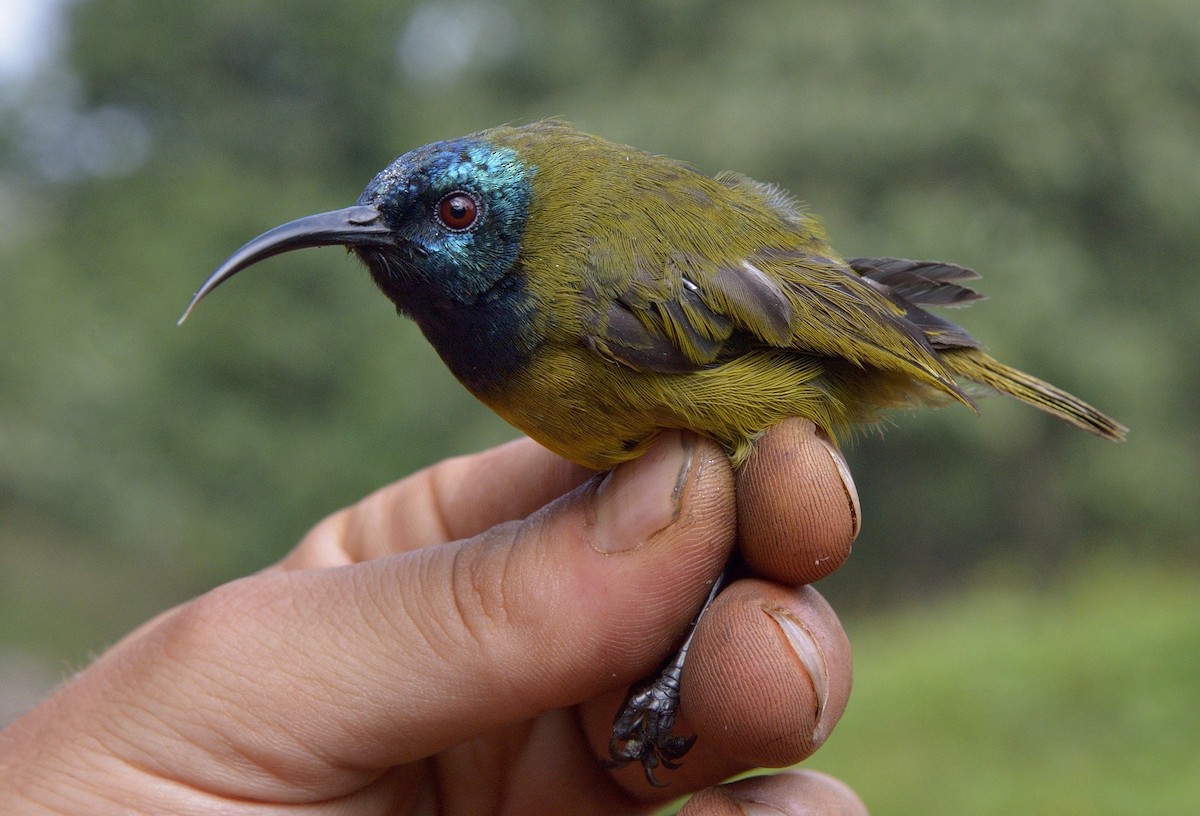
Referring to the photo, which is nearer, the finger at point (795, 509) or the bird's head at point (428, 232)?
the finger at point (795, 509)

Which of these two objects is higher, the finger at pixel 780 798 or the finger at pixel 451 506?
the finger at pixel 451 506

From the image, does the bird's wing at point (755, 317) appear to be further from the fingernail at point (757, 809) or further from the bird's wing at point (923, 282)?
the fingernail at point (757, 809)

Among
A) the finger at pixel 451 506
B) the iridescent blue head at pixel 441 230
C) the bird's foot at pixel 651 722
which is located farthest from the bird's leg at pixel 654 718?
the iridescent blue head at pixel 441 230

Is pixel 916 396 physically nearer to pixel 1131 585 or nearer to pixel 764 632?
pixel 764 632

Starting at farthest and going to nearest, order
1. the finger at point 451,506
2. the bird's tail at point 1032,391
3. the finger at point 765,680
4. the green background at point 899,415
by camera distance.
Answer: the green background at point 899,415 < the finger at point 451,506 < the bird's tail at point 1032,391 < the finger at point 765,680

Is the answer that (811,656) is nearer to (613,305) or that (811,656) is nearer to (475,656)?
(475,656)

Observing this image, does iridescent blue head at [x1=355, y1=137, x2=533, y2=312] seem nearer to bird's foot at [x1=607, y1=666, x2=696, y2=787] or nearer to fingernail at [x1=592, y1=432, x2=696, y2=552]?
fingernail at [x1=592, y1=432, x2=696, y2=552]

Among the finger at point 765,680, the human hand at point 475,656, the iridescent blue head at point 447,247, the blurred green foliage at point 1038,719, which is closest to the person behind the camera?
the human hand at point 475,656
